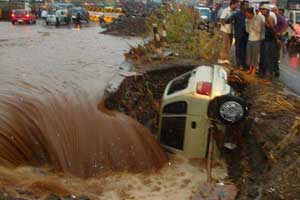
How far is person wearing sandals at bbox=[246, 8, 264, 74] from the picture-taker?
12.2 m

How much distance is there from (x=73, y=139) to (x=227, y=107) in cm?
252

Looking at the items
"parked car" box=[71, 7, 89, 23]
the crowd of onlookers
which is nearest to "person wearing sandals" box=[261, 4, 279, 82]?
the crowd of onlookers

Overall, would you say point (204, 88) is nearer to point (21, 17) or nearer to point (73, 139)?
point (73, 139)

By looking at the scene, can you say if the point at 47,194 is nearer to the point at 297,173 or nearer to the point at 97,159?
the point at 97,159

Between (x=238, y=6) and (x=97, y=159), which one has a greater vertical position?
(x=238, y=6)

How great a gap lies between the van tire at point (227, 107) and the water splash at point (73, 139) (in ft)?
4.22

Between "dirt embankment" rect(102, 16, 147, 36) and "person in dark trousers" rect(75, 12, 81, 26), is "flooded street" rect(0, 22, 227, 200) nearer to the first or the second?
"dirt embankment" rect(102, 16, 147, 36)

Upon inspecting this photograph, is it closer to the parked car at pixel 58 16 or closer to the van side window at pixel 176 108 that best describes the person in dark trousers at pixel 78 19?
the parked car at pixel 58 16

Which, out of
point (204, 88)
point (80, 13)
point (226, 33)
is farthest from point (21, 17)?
point (204, 88)

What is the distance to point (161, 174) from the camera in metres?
8.83

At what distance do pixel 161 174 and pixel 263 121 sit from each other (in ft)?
5.98

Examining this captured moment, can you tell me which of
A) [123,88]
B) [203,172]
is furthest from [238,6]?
[203,172]

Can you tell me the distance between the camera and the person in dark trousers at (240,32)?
42.3 ft

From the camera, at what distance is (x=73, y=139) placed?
8.87 metres
